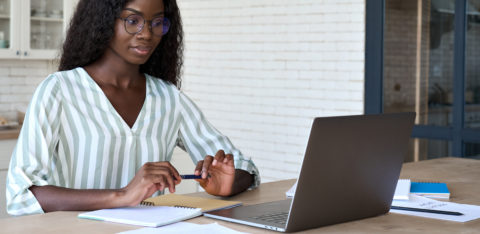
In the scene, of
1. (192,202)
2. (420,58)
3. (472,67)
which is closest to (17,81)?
(420,58)

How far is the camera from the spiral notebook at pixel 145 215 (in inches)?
65.4

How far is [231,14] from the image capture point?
5984 mm

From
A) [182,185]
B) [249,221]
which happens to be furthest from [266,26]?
[249,221]

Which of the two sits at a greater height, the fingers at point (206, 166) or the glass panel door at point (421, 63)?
the glass panel door at point (421, 63)

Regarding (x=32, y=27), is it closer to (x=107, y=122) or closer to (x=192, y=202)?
(x=107, y=122)

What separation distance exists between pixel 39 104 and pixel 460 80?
3.36 m

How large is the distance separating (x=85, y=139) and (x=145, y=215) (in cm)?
52

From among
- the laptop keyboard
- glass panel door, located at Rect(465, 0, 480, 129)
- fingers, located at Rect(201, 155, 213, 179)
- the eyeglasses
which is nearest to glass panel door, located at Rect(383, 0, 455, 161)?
glass panel door, located at Rect(465, 0, 480, 129)

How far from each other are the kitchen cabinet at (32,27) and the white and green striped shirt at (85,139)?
2952 millimetres

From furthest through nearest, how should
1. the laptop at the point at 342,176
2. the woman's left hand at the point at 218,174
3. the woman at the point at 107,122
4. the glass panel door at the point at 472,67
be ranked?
the glass panel door at the point at 472,67 → the woman's left hand at the point at 218,174 → the woman at the point at 107,122 → the laptop at the point at 342,176

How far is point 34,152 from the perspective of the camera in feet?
6.35

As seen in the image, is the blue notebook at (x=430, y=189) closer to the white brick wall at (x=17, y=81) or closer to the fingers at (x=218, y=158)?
the fingers at (x=218, y=158)

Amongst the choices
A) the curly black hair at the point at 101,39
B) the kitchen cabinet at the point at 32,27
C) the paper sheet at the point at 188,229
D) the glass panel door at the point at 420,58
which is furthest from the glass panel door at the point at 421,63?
the paper sheet at the point at 188,229

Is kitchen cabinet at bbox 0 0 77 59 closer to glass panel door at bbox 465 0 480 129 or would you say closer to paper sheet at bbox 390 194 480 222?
glass panel door at bbox 465 0 480 129
